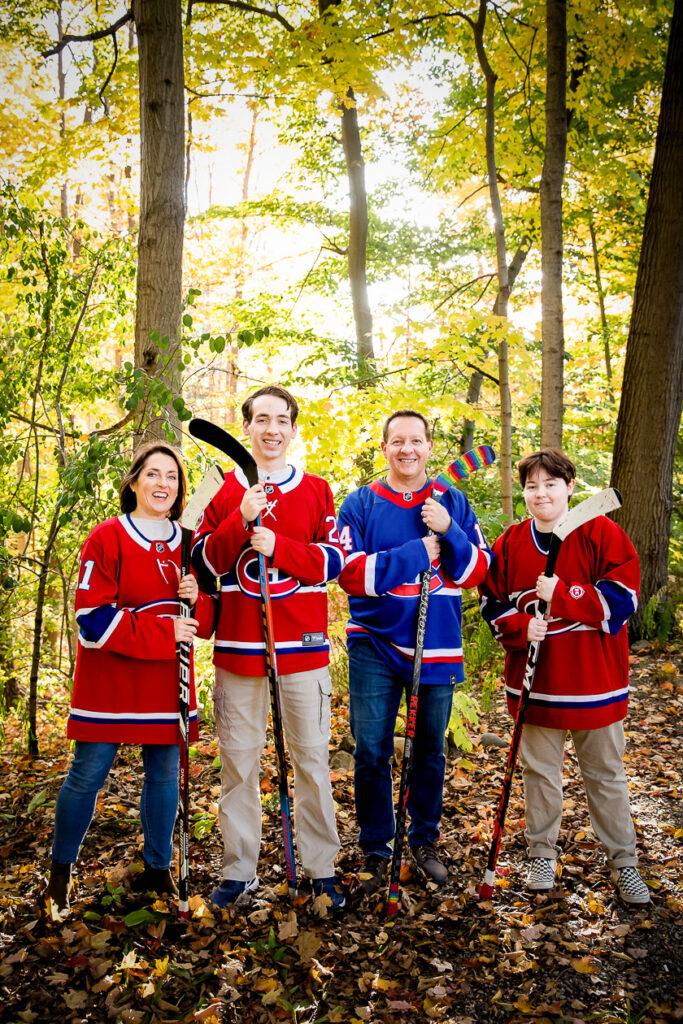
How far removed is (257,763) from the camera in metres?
2.92

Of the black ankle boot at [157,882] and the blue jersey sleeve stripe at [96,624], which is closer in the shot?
the blue jersey sleeve stripe at [96,624]

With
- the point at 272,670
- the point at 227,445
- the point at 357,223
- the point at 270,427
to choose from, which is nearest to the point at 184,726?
the point at 272,670

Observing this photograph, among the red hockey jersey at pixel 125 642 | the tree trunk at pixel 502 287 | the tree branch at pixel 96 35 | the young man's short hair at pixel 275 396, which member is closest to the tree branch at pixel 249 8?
the tree branch at pixel 96 35

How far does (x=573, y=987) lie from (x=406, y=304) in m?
11.3

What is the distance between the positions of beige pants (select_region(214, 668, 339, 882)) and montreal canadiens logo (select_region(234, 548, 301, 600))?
34 centimetres

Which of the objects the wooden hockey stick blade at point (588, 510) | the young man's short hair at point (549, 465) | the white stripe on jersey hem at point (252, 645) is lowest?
the white stripe on jersey hem at point (252, 645)

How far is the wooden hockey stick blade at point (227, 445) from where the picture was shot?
114 inches

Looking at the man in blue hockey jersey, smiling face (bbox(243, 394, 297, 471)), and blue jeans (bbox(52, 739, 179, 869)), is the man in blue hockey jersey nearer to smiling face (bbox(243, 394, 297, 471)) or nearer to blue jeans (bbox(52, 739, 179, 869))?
smiling face (bbox(243, 394, 297, 471))

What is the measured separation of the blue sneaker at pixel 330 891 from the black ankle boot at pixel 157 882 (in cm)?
61

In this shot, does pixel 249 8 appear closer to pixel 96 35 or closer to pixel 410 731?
pixel 96 35

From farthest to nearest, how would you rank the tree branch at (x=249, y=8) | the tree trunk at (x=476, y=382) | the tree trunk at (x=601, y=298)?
the tree trunk at (x=601, y=298) < the tree trunk at (x=476, y=382) < the tree branch at (x=249, y=8)

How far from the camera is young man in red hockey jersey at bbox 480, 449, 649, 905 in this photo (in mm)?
2891

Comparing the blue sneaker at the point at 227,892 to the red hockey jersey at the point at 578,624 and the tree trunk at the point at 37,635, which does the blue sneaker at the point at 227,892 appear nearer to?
the red hockey jersey at the point at 578,624

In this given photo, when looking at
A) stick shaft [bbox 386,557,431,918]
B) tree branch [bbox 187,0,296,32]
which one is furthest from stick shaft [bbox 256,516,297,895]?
tree branch [bbox 187,0,296,32]
